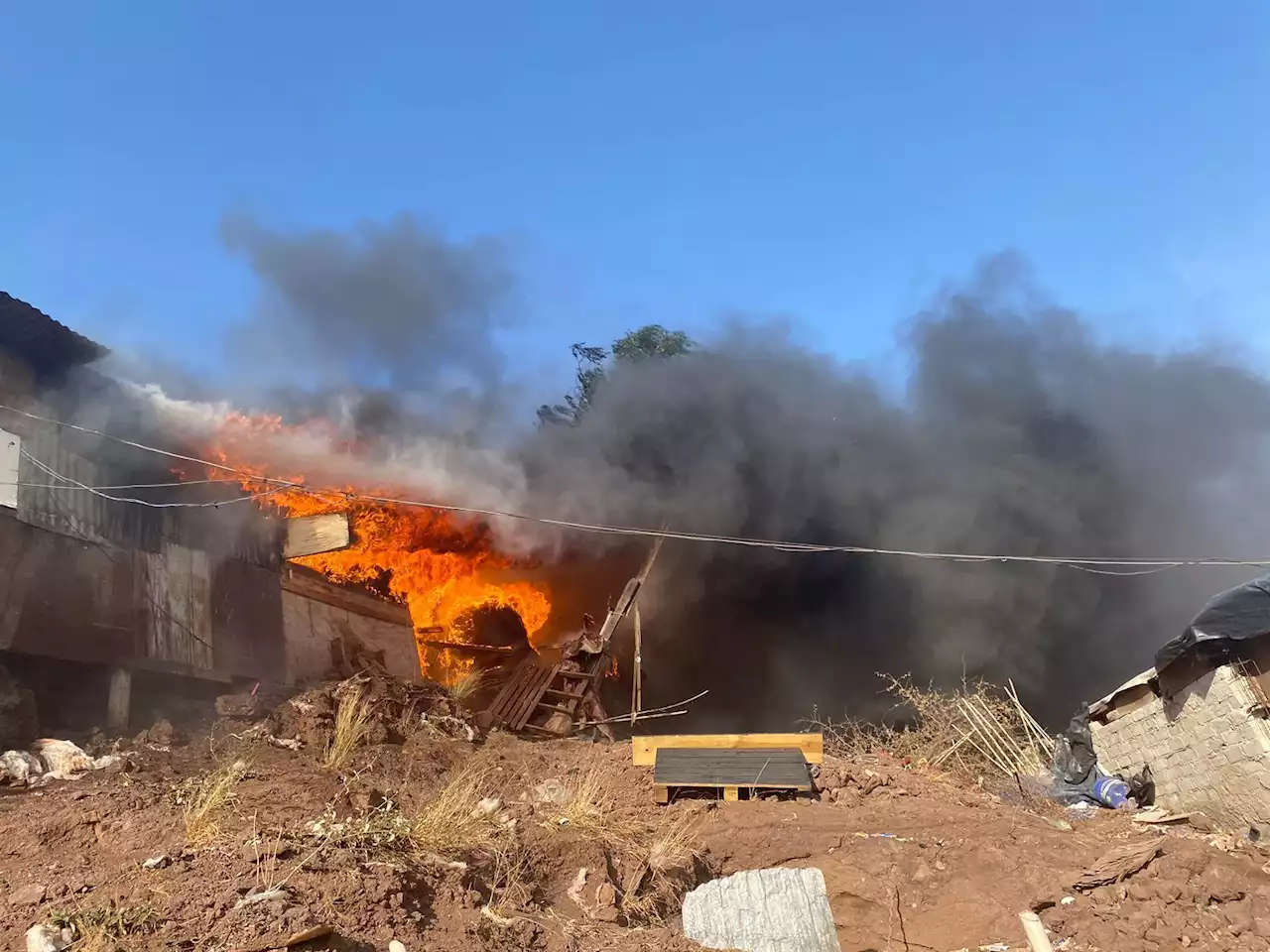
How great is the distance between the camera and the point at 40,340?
9.93 metres

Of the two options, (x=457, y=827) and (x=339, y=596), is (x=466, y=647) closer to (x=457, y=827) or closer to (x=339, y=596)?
(x=339, y=596)

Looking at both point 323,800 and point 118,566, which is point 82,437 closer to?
point 118,566

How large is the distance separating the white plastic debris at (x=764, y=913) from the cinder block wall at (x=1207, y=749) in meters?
5.70

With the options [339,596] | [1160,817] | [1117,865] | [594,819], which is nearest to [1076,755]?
[1160,817]

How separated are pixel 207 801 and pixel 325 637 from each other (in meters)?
7.26

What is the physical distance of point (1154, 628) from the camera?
1830cm

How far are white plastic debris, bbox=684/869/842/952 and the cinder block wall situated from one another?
225 inches

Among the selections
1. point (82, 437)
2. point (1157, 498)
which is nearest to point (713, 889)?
point (82, 437)

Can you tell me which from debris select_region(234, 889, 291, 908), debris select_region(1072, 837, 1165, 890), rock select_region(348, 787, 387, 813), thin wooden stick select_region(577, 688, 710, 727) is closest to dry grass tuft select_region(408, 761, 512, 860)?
rock select_region(348, 787, 387, 813)

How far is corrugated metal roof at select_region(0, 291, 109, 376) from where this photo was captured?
9531 mm

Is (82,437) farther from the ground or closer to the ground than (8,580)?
farther from the ground

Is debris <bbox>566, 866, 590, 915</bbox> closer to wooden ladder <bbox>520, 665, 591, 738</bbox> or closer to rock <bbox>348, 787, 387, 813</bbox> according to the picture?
rock <bbox>348, 787, 387, 813</bbox>

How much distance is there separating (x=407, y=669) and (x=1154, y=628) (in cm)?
1625

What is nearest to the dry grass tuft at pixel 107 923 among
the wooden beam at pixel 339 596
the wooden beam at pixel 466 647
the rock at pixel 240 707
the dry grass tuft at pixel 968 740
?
the rock at pixel 240 707
